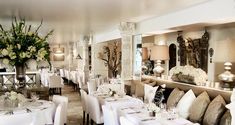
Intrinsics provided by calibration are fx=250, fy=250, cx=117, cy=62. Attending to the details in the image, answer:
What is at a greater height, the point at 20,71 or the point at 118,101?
the point at 20,71

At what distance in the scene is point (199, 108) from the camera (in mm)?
4004

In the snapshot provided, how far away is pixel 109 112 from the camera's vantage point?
3.68 m

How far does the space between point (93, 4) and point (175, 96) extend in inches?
92.4

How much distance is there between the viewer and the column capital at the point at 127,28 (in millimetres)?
7322

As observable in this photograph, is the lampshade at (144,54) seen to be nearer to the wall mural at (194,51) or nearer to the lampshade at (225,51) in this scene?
the wall mural at (194,51)

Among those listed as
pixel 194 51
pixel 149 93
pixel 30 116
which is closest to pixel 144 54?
pixel 194 51

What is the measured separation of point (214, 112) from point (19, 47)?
3.06 meters

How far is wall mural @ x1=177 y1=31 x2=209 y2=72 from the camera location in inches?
268

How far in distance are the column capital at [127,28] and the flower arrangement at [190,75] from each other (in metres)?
2.34

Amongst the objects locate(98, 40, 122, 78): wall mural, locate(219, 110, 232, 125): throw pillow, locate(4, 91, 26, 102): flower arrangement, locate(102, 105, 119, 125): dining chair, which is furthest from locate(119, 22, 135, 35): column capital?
locate(219, 110, 232, 125): throw pillow

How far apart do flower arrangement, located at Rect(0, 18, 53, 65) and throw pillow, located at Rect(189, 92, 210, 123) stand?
2.53 metres

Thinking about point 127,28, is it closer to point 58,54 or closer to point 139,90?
point 139,90

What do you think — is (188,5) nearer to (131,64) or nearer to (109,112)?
(109,112)

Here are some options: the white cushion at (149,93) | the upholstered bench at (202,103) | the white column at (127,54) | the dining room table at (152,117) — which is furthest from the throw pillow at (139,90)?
the dining room table at (152,117)
